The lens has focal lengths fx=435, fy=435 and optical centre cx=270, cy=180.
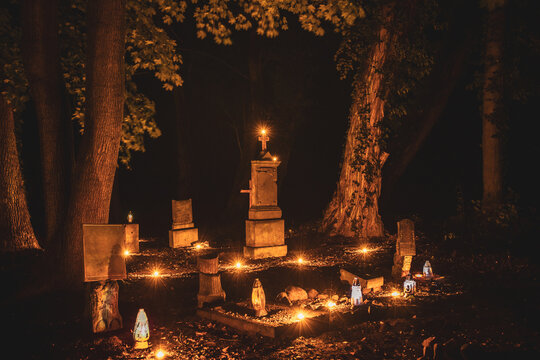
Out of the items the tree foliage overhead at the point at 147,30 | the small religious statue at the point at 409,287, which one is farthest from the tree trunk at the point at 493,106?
the small religious statue at the point at 409,287

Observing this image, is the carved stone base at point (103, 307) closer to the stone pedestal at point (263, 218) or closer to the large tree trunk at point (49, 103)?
the large tree trunk at point (49, 103)

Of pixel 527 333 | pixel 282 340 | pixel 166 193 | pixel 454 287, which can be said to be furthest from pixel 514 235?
pixel 166 193

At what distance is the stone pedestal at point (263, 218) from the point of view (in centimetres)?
1063

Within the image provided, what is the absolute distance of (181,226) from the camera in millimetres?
12633

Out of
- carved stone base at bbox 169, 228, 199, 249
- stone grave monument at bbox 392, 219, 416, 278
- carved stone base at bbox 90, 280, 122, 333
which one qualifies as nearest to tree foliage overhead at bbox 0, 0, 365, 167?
carved stone base at bbox 169, 228, 199, 249

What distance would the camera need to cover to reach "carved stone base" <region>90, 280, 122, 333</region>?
5328 mm

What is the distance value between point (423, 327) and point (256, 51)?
42.2 feet

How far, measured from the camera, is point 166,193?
101 feet

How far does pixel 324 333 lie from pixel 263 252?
17.3 ft

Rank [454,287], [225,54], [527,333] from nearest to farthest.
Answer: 1. [527,333]
2. [454,287]
3. [225,54]

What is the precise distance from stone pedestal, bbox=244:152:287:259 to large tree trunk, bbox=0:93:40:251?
528cm

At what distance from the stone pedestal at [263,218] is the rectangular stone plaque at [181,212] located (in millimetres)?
2699

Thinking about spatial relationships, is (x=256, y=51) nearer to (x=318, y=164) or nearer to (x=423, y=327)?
(x=318, y=164)

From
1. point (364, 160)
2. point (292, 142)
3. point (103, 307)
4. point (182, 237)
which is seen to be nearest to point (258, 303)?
point (103, 307)
